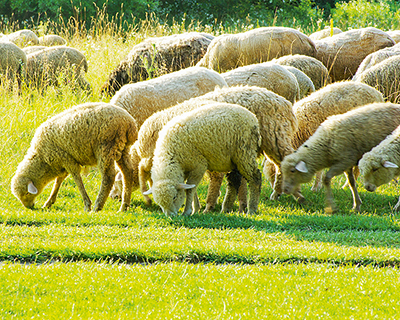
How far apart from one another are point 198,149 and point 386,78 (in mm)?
5695

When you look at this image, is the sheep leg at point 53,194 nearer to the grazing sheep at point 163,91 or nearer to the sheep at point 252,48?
the grazing sheep at point 163,91

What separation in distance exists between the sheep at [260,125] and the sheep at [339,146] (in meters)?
0.41

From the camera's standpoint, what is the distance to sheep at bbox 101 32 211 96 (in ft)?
41.1

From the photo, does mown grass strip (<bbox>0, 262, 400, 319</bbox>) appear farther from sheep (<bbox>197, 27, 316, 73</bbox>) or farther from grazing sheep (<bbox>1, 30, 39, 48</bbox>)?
grazing sheep (<bbox>1, 30, 39, 48</bbox>)

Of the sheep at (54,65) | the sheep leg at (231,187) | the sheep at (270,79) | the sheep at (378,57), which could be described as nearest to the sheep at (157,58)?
the sheep at (54,65)

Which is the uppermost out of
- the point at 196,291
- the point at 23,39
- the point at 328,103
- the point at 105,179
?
the point at 328,103

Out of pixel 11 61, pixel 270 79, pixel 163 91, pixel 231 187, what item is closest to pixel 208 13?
pixel 11 61

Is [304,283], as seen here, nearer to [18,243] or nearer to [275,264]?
[275,264]

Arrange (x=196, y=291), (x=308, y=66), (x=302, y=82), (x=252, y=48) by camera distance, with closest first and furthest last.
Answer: (x=196, y=291), (x=302, y=82), (x=308, y=66), (x=252, y=48)

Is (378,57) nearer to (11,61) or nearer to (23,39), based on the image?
(11,61)

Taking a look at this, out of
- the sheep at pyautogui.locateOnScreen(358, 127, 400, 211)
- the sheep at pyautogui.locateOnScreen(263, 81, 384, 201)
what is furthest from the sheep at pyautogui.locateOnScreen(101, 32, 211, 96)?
the sheep at pyautogui.locateOnScreen(358, 127, 400, 211)

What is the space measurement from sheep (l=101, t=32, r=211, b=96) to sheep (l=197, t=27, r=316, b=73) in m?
0.53

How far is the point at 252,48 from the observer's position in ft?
43.2

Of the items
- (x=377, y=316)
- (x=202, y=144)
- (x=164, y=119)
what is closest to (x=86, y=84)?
(x=164, y=119)
